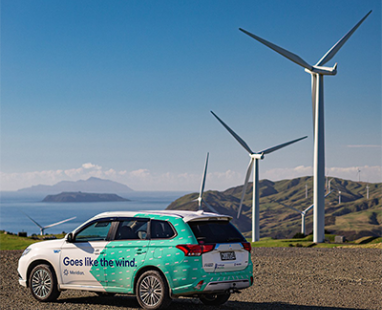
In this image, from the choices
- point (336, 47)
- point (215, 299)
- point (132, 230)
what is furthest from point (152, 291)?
point (336, 47)

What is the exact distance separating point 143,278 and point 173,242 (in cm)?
101

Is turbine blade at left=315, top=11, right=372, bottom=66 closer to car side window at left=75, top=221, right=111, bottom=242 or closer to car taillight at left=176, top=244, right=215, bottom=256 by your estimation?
car side window at left=75, top=221, right=111, bottom=242

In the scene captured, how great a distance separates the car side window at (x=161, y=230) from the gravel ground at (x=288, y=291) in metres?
1.70

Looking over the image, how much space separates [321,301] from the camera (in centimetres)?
1233

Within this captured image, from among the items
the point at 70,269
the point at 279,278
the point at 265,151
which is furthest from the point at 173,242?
the point at 265,151

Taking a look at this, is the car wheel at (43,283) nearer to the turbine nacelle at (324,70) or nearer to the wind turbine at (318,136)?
the wind turbine at (318,136)

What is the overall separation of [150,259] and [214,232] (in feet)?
4.64

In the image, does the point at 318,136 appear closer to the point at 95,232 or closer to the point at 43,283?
the point at 95,232

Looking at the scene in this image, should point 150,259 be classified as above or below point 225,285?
above

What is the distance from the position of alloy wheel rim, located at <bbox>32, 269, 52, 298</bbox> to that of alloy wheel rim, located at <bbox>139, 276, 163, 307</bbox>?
8.58 feet

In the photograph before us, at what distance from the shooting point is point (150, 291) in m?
9.89

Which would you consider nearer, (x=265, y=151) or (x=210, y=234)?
(x=210, y=234)

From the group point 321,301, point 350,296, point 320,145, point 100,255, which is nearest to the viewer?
point 100,255

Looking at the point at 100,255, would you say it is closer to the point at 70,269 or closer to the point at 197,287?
the point at 70,269
